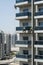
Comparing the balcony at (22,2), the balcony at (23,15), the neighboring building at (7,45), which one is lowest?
the neighboring building at (7,45)

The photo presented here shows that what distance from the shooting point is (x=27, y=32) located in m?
8.11

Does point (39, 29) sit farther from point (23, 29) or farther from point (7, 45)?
point (7, 45)

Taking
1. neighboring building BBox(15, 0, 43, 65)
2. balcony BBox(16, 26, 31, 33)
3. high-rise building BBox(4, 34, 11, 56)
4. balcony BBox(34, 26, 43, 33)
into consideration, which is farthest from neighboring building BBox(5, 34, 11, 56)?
balcony BBox(34, 26, 43, 33)

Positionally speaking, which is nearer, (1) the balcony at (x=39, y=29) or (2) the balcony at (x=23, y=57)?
(1) the balcony at (x=39, y=29)

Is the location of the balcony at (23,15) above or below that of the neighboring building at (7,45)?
above

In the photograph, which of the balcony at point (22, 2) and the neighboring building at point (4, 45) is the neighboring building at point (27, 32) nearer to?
the balcony at point (22, 2)

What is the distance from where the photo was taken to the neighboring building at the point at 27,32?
8055 mm

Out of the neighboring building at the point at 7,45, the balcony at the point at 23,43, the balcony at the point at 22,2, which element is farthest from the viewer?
the neighboring building at the point at 7,45

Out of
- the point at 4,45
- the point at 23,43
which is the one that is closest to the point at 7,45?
the point at 4,45

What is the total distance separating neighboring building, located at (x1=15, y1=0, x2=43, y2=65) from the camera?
8055mm

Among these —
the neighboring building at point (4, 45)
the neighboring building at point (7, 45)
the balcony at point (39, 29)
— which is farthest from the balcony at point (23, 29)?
the neighboring building at point (7, 45)

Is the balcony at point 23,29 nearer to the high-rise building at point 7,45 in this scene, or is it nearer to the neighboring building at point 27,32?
the neighboring building at point 27,32

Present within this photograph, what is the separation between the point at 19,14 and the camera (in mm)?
8719

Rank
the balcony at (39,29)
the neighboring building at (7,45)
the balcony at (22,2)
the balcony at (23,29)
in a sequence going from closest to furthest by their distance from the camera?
the balcony at (39,29) → the balcony at (23,29) → the balcony at (22,2) → the neighboring building at (7,45)
